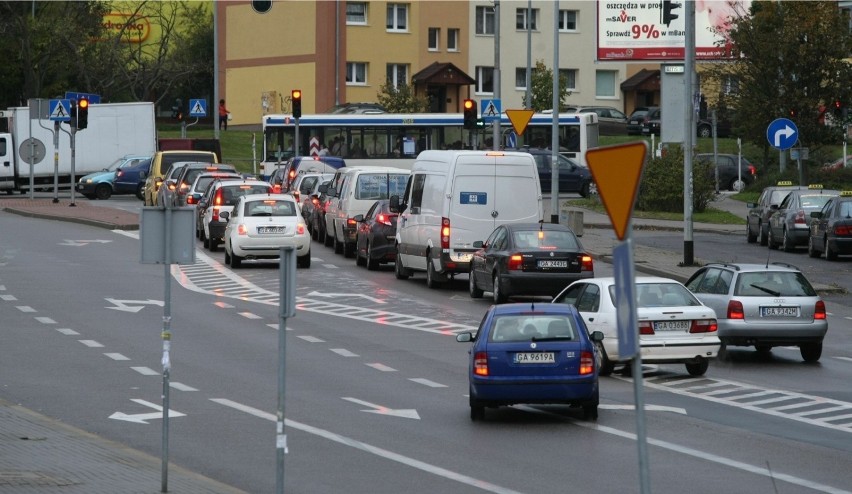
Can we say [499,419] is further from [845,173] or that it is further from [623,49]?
[623,49]

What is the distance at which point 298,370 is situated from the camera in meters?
21.1

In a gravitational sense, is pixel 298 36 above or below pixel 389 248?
above

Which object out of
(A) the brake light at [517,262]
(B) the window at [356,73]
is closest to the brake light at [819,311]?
(A) the brake light at [517,262]

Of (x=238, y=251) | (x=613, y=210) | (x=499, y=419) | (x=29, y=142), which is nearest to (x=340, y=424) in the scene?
(x=499, y=419)

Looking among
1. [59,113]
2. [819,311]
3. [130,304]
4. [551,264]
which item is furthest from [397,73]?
[819,311]

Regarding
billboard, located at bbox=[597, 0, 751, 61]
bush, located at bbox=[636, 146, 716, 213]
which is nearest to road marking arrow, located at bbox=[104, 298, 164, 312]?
bush, located at bbox=[636, 146, 716, 213]

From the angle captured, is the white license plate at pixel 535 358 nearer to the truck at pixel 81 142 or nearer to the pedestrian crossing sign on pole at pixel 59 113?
the pedestrian crossing sign on pole at pixel 59 113

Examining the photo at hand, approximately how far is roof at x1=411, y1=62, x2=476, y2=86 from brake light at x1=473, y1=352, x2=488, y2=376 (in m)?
72.4

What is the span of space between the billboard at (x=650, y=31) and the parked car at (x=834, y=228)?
1148 inches

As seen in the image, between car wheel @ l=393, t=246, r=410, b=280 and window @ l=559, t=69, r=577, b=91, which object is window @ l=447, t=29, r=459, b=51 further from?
car wheel @ l=393, t=246, r=410, b=280

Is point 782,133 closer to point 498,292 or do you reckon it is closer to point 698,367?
point 498,292

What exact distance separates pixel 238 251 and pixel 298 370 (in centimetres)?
1429

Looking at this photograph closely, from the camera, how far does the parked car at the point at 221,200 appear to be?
38844mm

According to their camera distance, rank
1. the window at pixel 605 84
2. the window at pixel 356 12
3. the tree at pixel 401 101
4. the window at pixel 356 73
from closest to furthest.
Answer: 1. the tree at pixel 401 101
2. the window at pixel 356 12
3. the window at pixel 356 73
4. the window at pixel 605 84
